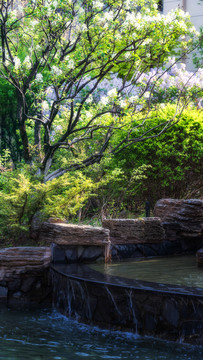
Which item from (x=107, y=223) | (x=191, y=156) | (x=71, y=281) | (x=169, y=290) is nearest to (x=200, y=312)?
(x=169, y=290)

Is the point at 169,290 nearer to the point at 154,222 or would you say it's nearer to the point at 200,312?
the point at 200,312

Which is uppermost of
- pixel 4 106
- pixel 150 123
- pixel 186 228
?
pixel 4 106

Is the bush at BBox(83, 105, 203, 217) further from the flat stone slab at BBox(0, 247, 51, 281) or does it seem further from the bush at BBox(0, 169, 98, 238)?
the flat stone slab at BBox(0, 247, 51, 281)

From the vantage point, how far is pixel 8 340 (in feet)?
16.4

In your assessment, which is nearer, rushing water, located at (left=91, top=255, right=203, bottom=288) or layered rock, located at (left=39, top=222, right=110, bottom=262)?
rushing water, located at (left=91, top=255, right=203, bottom=288)

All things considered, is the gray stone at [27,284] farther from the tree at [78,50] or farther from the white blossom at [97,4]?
the white blossom at [97,4]

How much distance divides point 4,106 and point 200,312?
12573 millimetres

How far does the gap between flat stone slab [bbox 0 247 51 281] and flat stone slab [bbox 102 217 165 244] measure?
5.40ft

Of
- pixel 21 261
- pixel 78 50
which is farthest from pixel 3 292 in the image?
pixel 78 50

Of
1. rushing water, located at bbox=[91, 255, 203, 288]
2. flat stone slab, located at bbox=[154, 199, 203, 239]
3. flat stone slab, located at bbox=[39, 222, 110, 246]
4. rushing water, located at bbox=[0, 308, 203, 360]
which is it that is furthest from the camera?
flat stone slab, located at bbox=[154, 199, 203, 239]

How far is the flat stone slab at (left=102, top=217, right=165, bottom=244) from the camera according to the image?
28.4 ft

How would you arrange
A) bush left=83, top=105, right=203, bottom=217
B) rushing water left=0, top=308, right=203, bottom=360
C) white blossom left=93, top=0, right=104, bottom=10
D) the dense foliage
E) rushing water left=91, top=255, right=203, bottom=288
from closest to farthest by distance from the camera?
rushing water left=0, top=308, right=203, bottom=360 < rushing water left=91, top=255, right=203, bottom=288 < the dense foliage < white blossom left=93, top=0, right=104, bottom=10 < bush left=83, top=105, right=203, bottom=217

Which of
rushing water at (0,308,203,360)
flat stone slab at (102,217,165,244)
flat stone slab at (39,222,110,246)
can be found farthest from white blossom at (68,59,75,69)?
rushing water at (0,308,203,360)

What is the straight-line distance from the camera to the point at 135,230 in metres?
8.92
